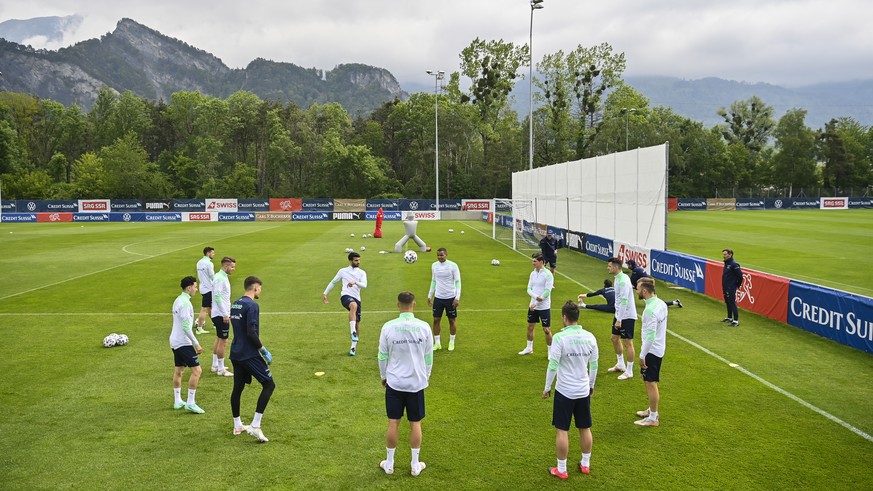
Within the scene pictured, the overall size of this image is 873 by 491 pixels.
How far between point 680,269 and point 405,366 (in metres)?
16.3

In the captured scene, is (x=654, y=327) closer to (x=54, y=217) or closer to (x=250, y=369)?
(x=250, y=369)

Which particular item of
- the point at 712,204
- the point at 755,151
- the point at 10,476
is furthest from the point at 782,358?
Result: the point at 755,151

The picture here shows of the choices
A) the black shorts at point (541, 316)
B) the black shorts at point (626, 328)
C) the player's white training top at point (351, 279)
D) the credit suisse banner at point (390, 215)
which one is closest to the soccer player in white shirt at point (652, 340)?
the black shorts at point (626, 328)

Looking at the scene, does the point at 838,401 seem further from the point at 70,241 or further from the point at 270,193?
the point at 270,193

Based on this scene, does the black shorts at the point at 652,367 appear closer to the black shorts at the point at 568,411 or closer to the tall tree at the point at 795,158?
the black shorts at the point at 568,411

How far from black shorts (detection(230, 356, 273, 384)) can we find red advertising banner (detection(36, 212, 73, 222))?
2622 inches

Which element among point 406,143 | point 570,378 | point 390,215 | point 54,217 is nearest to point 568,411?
point 570,378

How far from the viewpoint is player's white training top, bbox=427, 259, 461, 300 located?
1221 cm

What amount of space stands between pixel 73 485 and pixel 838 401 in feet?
36.8

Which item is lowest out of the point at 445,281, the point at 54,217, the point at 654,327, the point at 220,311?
the point at 220,311

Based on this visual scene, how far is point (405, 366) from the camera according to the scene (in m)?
6.94

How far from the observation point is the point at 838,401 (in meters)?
9.63

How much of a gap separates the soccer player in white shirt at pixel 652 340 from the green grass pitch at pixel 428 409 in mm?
541

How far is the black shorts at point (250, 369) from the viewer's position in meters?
8.02
